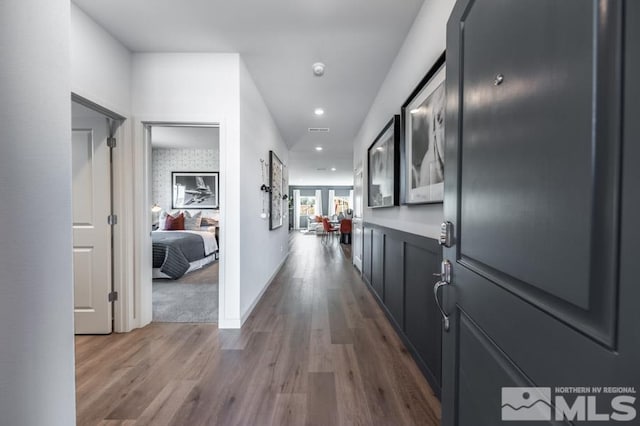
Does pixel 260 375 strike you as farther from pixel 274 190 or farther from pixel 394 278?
pixel 274 190

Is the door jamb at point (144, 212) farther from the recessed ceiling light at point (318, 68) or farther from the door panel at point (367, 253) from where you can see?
the door panel at point (367, 253)

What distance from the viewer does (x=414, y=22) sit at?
2.01 meters

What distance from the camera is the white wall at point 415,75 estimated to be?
1619 millimetres

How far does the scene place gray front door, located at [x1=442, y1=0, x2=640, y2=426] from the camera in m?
0.39

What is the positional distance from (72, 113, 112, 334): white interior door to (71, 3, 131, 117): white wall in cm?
29

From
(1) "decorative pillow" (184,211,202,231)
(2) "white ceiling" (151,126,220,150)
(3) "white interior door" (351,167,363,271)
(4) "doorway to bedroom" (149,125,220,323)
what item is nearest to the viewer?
(4) "doorway to bedroom" (149,125,220,323)

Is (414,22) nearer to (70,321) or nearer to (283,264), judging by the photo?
(70,321)

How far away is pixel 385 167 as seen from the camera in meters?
2.73

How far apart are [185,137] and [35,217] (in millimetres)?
5222

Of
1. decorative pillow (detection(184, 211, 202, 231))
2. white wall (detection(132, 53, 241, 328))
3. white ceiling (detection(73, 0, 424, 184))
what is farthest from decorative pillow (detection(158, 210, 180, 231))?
white ceiling (detection(73, 0, 424, 184))

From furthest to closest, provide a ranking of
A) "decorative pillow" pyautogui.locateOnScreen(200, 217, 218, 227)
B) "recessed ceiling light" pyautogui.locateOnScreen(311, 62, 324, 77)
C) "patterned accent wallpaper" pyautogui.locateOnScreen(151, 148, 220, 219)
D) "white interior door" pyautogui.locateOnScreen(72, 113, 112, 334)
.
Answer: "patterned accent wallpaper" pyautogui.locateOnScreen(151, 148, 220, 219), "decorative pillow" pyautogui.locateOnScreen(200, 217, 218, 227), "recessed ceiling light" pyautogui.locateOnScreen(311, 62, 324, 77), "white interior door" pyautogui.locateOnScreen(72, 113, 112, 334)

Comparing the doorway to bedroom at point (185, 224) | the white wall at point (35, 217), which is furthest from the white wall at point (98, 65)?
the white wall at point (35, 217)

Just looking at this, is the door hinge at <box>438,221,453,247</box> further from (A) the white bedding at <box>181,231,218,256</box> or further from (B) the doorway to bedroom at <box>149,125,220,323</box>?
(A) the white bedding at <box>181,231,218,256</box>

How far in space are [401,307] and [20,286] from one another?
219cm
